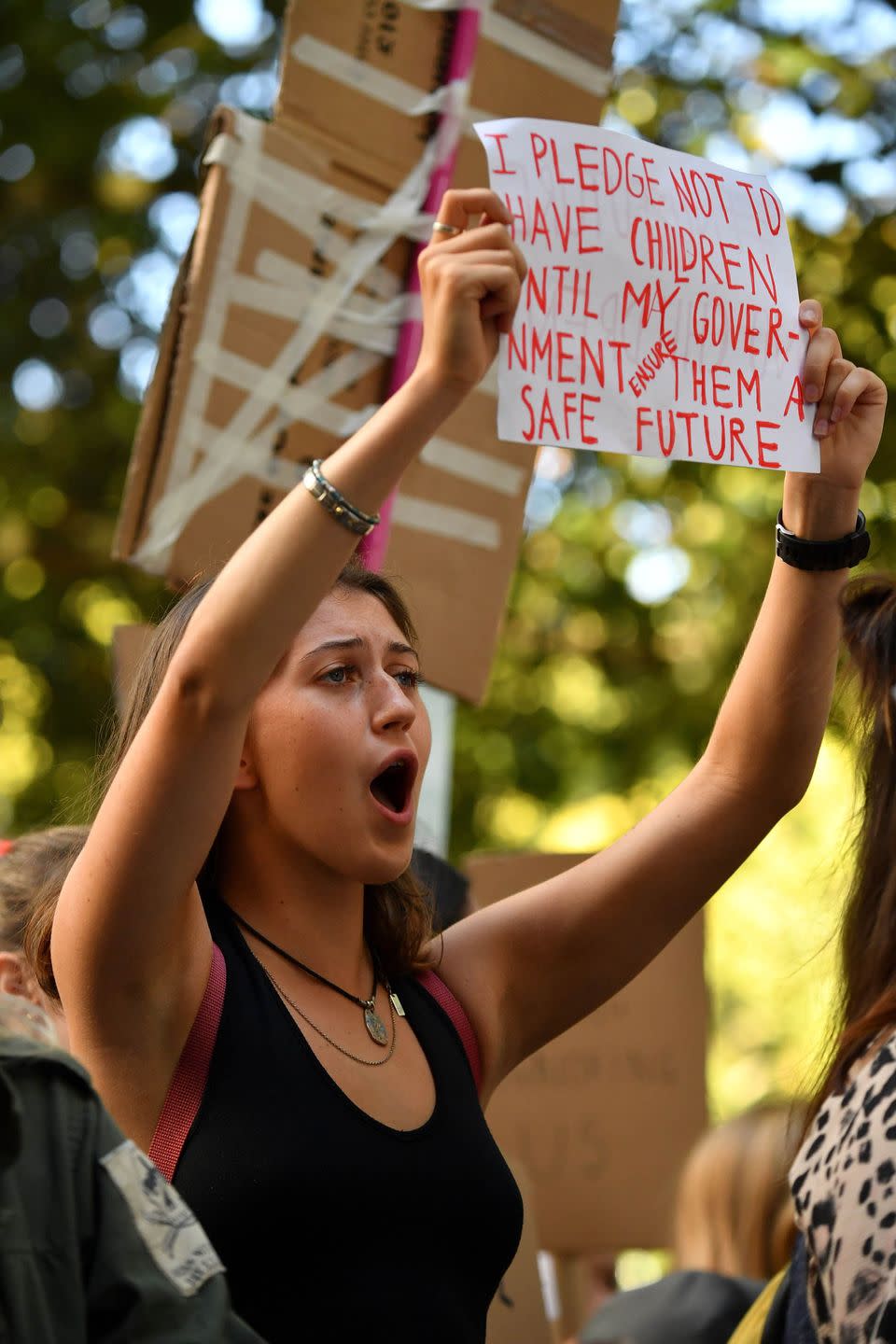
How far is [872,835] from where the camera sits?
169 centimetres

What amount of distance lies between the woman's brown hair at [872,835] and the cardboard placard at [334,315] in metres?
1.15

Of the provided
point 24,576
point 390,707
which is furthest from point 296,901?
point 24,576

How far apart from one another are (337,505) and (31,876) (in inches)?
33.6

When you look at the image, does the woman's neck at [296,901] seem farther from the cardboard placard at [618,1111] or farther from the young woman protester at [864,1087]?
the cardboard placard at [618,1111]

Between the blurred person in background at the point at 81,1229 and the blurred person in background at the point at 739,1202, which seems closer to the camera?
the blurred person in background at the point at 81,1229

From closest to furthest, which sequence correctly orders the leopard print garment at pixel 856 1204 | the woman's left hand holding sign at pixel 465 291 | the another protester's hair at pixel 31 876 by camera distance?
the leopard print garment at pixel 856 1204
the woman's left hand holding sign at pixel 465 291
the another protester's hair at pixel 31 876

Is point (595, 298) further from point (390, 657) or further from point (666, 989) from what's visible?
point (666, 989)

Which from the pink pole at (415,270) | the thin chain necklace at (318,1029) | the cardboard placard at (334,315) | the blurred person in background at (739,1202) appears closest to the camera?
the thin chain necklace at (318,1029)

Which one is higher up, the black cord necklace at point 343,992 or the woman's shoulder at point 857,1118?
the woman's shoulder at point 857,1118

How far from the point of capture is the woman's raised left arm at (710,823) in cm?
183

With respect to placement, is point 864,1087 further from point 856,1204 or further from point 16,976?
point 16,976

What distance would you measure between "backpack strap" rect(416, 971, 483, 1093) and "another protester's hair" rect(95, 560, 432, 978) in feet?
0.07

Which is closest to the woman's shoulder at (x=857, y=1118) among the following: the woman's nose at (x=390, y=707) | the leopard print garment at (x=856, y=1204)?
the leopard print garment at (x=856, y=1204)

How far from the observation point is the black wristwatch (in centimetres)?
188
